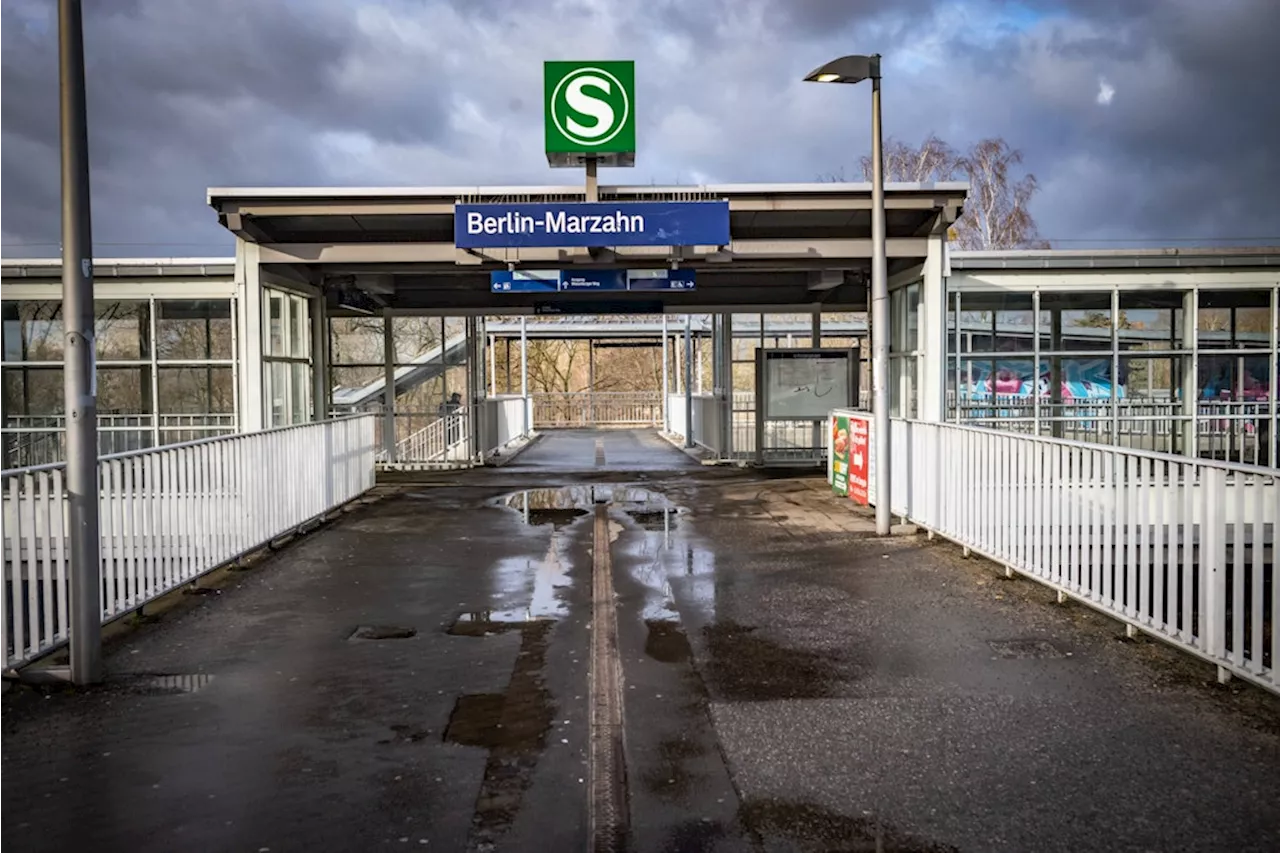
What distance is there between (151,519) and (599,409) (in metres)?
36.7

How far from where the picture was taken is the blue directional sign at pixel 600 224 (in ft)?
45.5

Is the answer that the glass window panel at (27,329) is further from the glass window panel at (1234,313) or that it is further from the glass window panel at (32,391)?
the glass window panel at (1234,313)

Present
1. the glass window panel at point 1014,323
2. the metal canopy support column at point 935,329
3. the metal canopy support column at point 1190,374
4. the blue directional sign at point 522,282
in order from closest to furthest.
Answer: the metal canopy support column at point 935,329 < the blue directional sign at point 522,282 < the metal canopy support column at point 1190,374 < the glass window panel at point 1014,323

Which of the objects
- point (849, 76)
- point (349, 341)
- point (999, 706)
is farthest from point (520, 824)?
point (349, 341)

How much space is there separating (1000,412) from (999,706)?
1286 cm

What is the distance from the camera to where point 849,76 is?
1198cm

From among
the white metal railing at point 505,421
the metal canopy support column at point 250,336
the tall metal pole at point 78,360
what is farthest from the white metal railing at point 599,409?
the tall metal pole at point 78,360

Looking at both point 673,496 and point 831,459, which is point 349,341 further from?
point 831,459

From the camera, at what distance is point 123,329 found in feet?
58.2

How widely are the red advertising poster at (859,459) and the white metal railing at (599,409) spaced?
1153 inches

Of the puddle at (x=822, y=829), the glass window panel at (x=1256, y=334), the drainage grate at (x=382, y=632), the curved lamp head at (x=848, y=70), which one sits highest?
the curved lamp head at (x=848, y=70)

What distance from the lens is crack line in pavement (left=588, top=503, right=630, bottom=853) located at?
14.0 ft

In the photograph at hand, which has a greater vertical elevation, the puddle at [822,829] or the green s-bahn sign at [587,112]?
the green s-bahn sign at [587,112]

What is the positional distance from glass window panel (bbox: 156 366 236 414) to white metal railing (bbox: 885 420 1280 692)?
39.5ft
